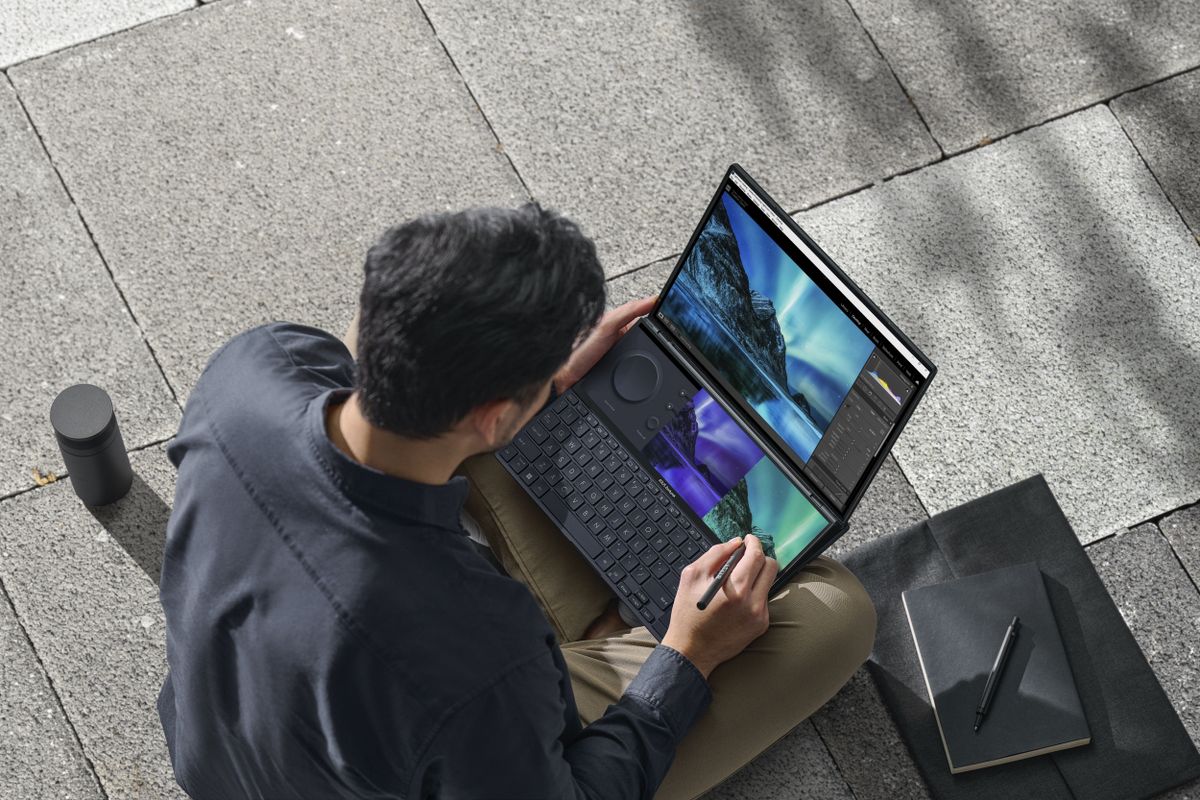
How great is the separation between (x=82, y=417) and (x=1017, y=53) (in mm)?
2527

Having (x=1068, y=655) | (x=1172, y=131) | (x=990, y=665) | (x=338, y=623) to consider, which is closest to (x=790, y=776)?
(x=990, y=665)

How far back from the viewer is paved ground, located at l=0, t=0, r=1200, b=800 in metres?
2.74

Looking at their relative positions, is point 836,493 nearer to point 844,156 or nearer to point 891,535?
point 891,535

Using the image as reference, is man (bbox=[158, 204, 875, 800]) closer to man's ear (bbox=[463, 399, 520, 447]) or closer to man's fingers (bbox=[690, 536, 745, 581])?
man's ear (bbox=[463, 399, 520, 447])

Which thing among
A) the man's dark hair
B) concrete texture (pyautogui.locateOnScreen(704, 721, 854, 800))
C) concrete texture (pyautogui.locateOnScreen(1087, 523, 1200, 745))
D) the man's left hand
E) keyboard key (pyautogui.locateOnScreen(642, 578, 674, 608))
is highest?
the man's dark hair

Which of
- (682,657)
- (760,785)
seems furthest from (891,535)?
(682,657)

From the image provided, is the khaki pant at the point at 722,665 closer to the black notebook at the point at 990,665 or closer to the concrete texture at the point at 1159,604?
the black notebook at the point at 990,665

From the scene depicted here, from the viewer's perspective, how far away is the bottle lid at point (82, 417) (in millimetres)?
2527

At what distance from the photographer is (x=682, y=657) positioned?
6.98ft

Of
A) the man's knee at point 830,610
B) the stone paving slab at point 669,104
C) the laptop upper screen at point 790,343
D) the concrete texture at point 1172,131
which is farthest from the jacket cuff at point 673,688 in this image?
the concrete texture at point 1172,131

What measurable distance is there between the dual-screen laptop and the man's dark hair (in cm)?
69

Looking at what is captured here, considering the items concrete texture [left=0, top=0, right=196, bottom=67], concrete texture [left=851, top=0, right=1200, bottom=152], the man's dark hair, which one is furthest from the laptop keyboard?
concrete texture [left=0, top=0, right=196, bottom=67]

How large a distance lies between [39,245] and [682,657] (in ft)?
6.13

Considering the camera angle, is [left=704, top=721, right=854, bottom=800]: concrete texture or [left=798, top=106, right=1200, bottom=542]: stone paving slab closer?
[left=704, top=721, right=854, bottom=800]: concrete texture
